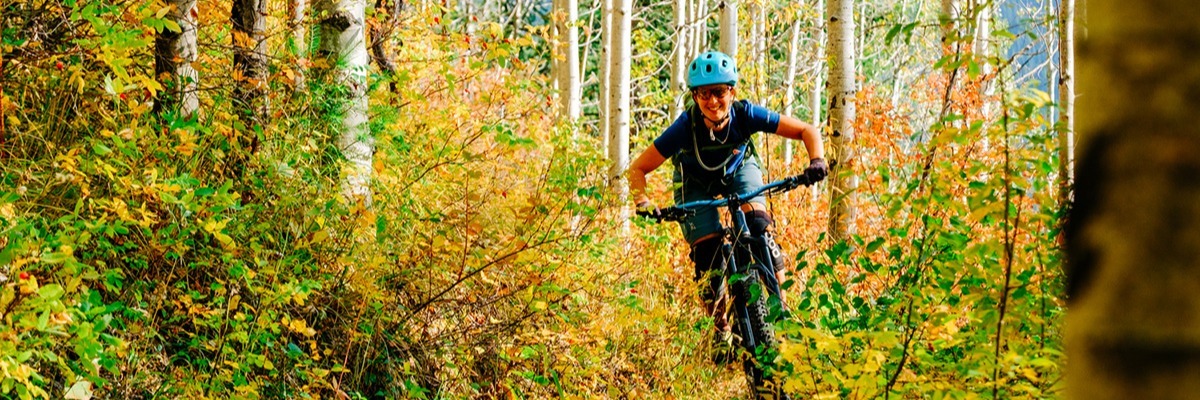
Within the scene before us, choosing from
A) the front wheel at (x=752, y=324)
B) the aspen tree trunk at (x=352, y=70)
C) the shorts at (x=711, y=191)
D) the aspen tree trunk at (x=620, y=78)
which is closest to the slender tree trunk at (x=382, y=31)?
the aspen tree trunk at (x=352, y=70)

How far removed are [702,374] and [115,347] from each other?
271 cm

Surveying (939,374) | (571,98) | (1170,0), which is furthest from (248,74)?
(571,98)

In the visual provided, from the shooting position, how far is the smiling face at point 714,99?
18.4 ft

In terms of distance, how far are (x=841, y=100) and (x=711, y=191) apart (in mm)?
2231

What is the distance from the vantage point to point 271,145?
16.3ft

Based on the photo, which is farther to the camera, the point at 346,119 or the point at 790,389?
the point at 346,119

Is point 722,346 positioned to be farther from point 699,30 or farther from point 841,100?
point 699,30

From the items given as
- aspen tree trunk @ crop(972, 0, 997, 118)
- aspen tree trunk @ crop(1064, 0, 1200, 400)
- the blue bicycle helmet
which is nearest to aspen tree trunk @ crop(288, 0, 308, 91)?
the blue bicycle helmet

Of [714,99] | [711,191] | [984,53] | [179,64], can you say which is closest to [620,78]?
[984,53]

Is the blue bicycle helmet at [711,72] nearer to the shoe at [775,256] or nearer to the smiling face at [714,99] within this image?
the smiling face at [714,99]

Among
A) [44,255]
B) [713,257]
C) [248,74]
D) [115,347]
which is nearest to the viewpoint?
[44,255]

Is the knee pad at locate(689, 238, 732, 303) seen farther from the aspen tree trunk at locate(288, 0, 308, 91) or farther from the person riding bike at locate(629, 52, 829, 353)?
the aspen tree trunk at locate(288, 0, 308, 91)

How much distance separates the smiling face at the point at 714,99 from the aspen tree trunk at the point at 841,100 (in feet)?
7.03

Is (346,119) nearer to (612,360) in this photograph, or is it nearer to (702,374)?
(612,360)
